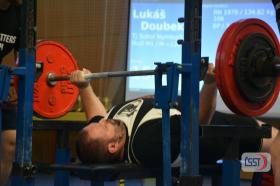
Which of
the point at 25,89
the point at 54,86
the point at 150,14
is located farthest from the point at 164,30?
the point at 25,89

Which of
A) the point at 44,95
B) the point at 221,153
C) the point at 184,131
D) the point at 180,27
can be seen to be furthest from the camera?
the point at 180,27

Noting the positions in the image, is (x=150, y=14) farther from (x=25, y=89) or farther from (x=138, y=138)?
(x=138, y=138)

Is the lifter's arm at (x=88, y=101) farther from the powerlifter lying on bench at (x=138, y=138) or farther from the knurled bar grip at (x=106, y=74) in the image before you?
the powerlifter lying on bench at (x=138, y=138)

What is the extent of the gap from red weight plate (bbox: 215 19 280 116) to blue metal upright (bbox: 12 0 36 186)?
2.60 feet

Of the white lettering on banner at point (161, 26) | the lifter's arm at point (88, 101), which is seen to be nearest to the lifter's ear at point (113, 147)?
the lifter's arm at point (88, 101)

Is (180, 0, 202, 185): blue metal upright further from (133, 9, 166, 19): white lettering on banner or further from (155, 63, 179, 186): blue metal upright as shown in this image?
(133, 9, 166, 19): white lettering on banner

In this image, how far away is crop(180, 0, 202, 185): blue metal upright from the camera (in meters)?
1.70

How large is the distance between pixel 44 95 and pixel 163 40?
1848 mm

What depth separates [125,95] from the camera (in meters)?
4.46

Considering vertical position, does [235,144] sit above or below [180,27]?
below

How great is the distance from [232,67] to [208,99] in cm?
20

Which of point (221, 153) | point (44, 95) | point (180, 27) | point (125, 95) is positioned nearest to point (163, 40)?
point (180, 27)

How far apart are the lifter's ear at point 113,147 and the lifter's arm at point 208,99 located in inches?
13.1

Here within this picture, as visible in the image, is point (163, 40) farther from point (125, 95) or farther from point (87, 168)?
point (87, 168)
